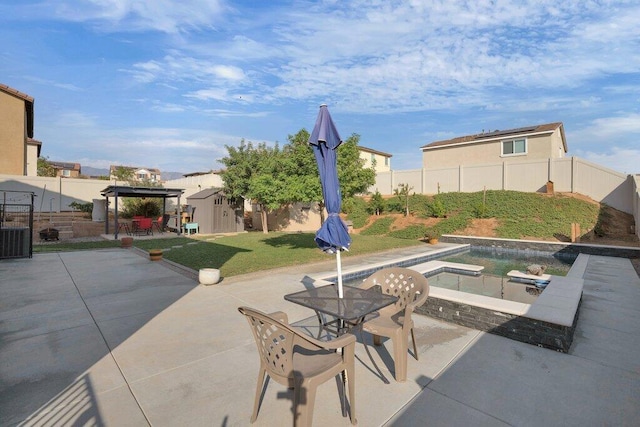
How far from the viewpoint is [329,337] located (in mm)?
4156

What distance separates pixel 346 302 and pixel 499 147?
25963mm

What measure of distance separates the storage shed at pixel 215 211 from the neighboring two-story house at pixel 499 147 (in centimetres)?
1815

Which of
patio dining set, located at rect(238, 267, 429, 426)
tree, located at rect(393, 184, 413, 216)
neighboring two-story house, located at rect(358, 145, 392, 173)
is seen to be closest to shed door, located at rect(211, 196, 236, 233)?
tree, located at rect(393, 184, 413, 216)

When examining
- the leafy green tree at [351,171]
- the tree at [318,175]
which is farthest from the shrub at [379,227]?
the leafy green tree at [351,171]

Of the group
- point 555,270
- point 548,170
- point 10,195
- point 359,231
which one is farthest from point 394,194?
point 10,195

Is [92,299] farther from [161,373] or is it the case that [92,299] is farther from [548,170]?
[548,170]

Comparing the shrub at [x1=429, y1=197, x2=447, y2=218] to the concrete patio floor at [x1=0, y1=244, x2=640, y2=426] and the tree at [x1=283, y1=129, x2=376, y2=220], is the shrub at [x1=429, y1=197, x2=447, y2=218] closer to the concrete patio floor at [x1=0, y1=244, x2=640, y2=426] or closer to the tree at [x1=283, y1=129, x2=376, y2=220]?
the tree at [x1=283, y1=129, x2=376, y2=220]

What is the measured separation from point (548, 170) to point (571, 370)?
19.6m

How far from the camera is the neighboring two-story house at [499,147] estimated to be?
2225cm

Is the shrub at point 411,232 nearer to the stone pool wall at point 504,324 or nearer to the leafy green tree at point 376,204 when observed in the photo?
the leafy green tree at point 376,204

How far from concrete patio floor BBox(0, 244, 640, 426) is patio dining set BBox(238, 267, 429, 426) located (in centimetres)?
27

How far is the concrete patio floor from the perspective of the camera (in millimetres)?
2539

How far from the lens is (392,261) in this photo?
9805 millimetres

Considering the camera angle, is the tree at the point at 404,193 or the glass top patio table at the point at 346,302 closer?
the glass top patio table at the point at 346,302
